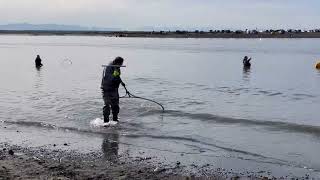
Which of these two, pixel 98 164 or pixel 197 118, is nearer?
pixel 98 164

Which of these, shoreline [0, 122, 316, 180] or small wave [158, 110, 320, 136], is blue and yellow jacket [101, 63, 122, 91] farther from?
small wave [158, 110, 320, 136]

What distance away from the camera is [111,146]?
47.8 feet

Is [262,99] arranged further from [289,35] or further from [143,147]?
[289,35]

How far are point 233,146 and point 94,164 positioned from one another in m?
4.37

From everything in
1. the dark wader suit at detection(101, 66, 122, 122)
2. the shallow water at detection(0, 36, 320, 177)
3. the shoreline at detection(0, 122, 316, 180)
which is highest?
the dark wader suit at detection(101, 66, 122, 122)

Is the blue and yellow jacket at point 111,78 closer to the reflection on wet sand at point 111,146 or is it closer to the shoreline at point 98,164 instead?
the reflection on wet sand at point 111,146

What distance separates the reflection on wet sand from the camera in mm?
13148

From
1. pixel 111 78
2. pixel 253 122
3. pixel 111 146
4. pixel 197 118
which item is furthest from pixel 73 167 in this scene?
pixel 253 122

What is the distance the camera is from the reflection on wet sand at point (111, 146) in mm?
13148

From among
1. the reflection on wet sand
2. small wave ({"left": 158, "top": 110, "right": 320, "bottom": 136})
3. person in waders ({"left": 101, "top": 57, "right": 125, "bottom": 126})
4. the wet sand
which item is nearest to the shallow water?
small wave ({"left": 158, "top": 110, "right": 320, "bottom": 136})

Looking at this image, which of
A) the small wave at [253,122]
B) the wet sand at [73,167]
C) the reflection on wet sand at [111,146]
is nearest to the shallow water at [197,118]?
the small wave at [253,122]

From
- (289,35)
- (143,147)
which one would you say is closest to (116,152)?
(143,147)

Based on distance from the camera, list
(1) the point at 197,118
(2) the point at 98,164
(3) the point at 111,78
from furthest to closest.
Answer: (1) the point at 197,118
(3) the point at 111,78
(2) the point at 98,164

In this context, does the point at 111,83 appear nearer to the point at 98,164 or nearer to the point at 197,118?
the point at 197,118
